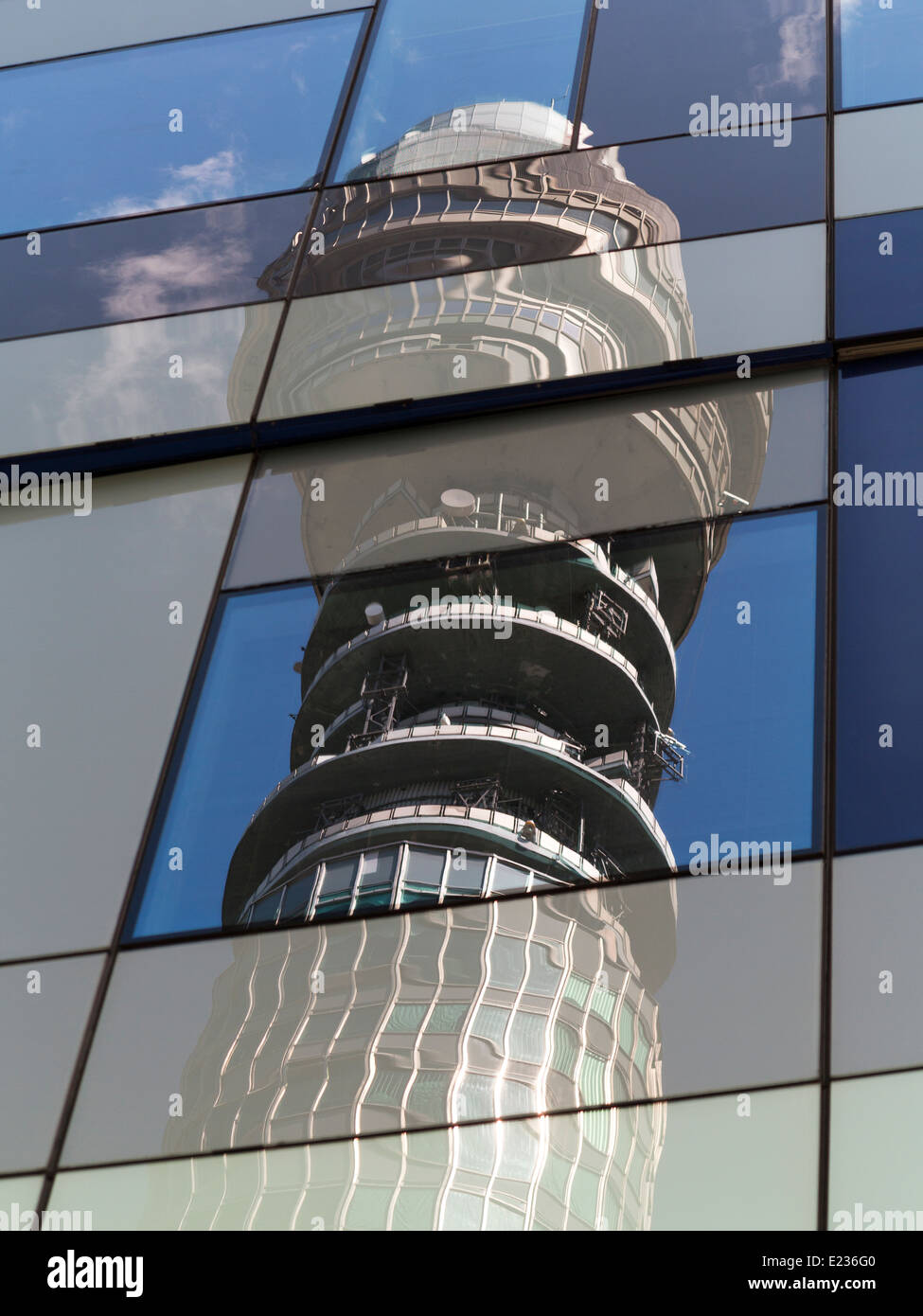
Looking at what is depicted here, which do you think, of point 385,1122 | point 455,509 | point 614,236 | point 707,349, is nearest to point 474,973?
point 385,1122

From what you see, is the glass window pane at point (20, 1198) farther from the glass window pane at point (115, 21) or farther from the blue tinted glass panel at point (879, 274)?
the glass window pane at point (115, 21)

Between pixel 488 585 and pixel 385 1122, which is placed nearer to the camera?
pixel 385 1122

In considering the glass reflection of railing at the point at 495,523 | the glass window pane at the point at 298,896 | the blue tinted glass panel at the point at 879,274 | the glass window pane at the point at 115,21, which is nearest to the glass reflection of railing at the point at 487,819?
the glass window pane at the point at 298,896

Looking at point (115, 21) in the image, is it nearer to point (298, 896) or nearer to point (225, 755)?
point (225, 755)

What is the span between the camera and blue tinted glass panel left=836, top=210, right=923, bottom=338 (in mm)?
10570

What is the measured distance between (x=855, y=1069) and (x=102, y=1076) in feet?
11.9

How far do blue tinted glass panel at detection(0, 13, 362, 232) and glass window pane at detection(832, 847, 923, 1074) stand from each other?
317 inches

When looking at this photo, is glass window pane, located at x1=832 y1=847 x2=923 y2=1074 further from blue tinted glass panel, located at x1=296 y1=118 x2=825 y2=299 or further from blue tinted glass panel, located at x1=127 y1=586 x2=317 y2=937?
blue tinted glass panel, located at x1=296 y1=118 x2=825 y2=299

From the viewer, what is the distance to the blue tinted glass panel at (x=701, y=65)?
12297 mm

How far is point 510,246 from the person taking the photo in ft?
38.8

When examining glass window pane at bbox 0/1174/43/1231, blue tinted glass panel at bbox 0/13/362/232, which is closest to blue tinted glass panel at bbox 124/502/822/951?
glass window pane at bbox 0/1174/43/1231

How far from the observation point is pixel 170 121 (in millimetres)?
13727
